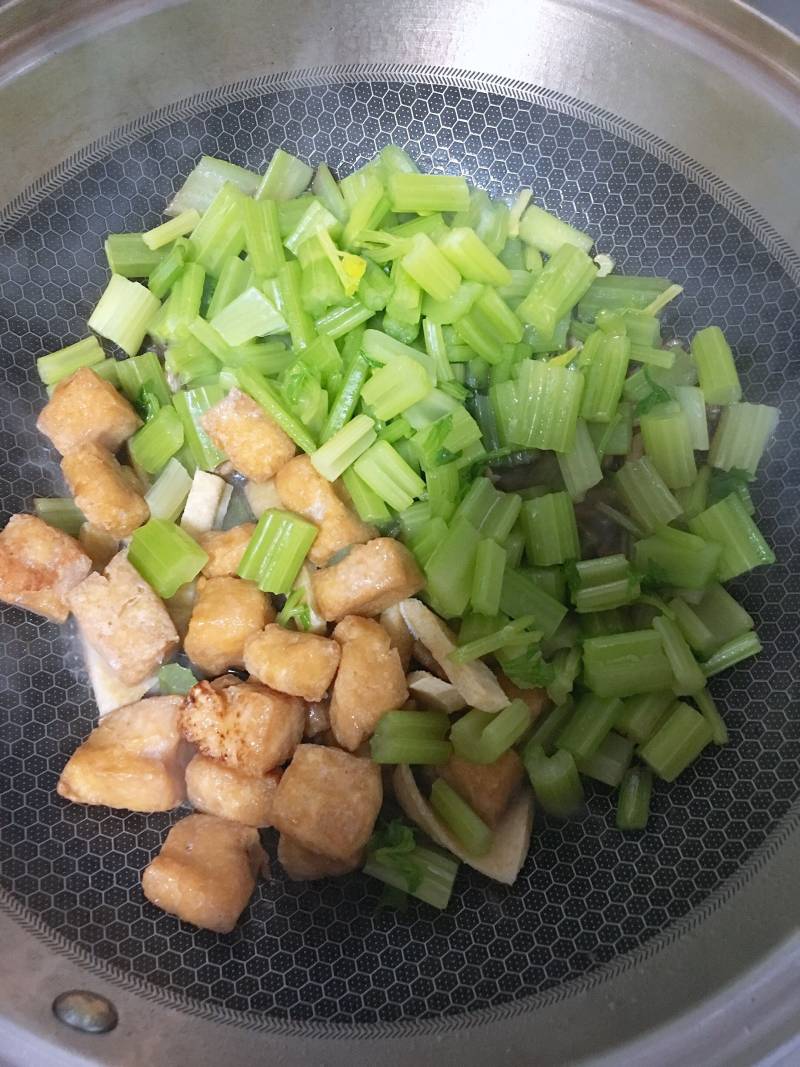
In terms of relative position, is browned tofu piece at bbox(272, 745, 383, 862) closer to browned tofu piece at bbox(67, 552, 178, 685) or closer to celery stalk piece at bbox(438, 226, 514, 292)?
browned tofu piece at bbox(67, 552, 178, 685)

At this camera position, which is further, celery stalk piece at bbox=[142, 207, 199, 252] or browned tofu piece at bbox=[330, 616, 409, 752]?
celery stalk piece at bbox=[142, 207, 199, 252]

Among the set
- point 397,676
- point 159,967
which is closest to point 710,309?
point 397,676

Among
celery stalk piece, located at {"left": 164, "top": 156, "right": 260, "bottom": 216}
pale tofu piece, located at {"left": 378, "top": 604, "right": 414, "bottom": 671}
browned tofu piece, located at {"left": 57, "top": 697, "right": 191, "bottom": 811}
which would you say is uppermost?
celery stalk piece, located at {"left": 164, "top": 156, "right": 260, "bottom": 216}

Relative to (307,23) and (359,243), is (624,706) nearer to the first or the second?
(359,243)

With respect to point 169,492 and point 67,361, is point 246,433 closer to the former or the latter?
point 169,492

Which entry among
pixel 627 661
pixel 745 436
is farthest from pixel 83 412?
pixel 745 436

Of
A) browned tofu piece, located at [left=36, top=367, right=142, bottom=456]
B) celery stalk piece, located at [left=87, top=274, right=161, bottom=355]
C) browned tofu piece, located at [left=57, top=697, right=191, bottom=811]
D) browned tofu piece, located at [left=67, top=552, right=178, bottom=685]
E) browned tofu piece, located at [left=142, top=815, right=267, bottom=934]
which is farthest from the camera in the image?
celery stalk piece, located at [left=87, top=274, right=161, bottom=355]

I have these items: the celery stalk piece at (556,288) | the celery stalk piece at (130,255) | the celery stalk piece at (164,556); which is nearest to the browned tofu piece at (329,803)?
the celery stalk piece at (164,556)

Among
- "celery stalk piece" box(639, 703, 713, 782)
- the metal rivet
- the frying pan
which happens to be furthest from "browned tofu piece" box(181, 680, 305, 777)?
"celery stalk piece" box(639, 703, 713, 782)
